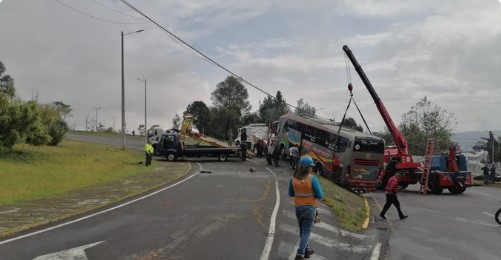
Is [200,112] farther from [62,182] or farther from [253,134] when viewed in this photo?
[62,182]

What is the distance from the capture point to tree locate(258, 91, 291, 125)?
10232 centimetres

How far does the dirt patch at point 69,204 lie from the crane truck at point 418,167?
44.8ft

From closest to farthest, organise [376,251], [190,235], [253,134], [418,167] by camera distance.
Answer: [376,251] < [190,235] < [418,167] < [253,134]

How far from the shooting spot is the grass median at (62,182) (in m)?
14.6

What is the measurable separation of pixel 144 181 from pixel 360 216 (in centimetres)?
1193

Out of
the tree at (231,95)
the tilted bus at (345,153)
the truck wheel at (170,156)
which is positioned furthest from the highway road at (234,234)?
the tree at (231,95)

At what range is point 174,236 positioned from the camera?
422 inches

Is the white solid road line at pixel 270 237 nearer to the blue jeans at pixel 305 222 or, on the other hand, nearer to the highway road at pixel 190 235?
the highway road at pixel 190 235

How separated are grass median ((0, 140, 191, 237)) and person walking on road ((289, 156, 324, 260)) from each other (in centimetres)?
657

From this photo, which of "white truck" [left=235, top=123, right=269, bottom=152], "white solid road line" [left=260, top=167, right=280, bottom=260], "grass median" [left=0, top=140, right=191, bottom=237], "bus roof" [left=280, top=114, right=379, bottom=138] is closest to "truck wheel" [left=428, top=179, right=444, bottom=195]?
"bus roof" [left=280, top=114, right=379, bottom=138]

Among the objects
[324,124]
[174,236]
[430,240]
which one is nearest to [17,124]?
[324,124]

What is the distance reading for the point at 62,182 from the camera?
23.1 meters

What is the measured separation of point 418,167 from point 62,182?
20.3 metres

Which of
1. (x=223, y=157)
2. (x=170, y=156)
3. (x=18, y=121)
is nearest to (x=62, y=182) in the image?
(x=18, y=121)
